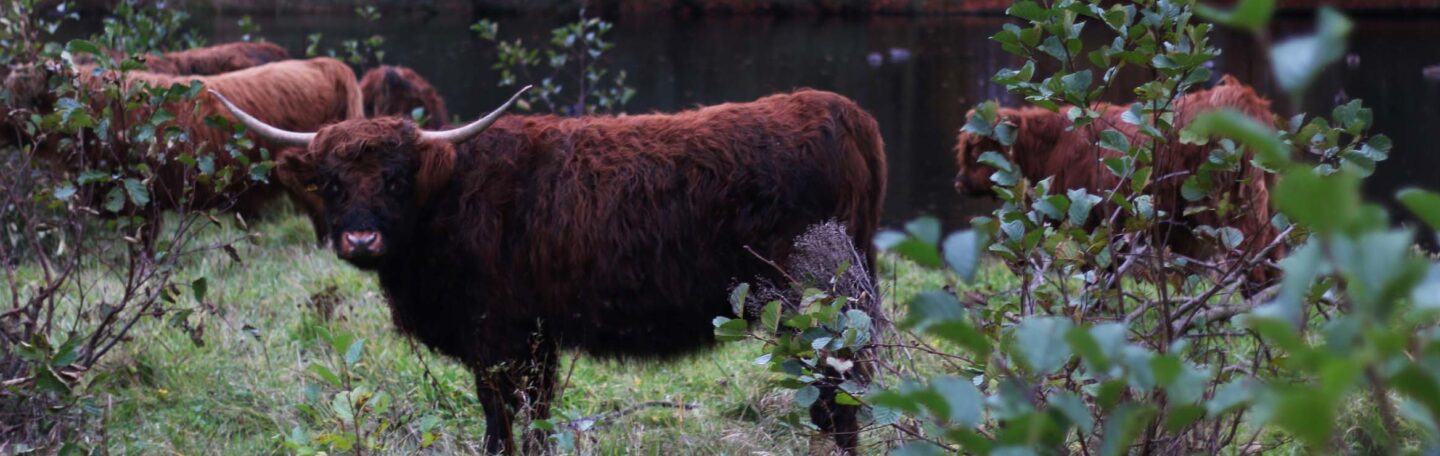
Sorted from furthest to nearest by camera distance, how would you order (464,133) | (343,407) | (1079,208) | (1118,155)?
(1118,155) < (464,133) < (343,407) < (1079,208)

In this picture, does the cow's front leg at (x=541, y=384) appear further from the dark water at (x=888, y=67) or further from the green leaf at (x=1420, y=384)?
the dark water at (x=888, y=67)

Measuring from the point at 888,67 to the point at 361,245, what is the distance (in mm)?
18270

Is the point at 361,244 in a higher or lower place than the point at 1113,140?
lower

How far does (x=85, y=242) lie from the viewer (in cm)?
780

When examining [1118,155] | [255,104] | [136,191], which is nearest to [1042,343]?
[136,191]

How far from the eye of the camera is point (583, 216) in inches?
165

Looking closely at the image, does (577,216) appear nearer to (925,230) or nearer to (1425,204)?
(925,230)

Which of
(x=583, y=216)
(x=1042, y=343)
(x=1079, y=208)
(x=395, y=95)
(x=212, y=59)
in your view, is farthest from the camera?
(x=212, y=59)

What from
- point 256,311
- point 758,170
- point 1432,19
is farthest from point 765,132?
point 1432,19

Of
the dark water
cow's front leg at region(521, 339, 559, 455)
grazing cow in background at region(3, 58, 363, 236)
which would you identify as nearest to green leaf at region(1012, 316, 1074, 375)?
cow's front leg at region(521, 339, 559, 455)

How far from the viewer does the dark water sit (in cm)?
1381

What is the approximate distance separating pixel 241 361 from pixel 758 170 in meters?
2.42

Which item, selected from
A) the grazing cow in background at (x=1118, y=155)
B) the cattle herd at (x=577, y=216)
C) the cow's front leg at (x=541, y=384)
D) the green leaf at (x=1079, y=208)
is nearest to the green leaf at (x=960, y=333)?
the green leaf at (x=1079, y=208)

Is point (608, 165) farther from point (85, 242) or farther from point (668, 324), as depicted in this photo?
point (85, 242)
